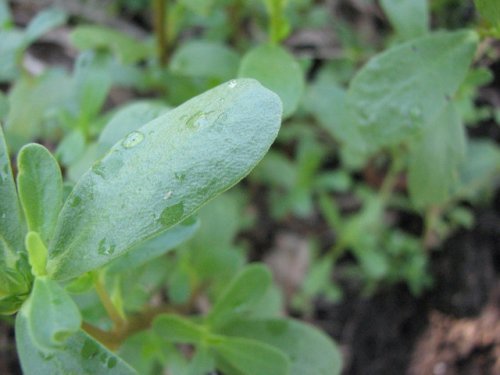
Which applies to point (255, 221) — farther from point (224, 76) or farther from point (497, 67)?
point (497, 67)

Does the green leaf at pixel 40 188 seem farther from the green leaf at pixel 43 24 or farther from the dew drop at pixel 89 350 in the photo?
the green leaf at pixel 43 24

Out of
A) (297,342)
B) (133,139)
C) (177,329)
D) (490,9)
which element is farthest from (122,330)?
(490,9)

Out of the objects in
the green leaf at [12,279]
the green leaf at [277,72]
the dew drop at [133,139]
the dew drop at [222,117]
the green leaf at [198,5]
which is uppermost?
the dew drop at [222,117]

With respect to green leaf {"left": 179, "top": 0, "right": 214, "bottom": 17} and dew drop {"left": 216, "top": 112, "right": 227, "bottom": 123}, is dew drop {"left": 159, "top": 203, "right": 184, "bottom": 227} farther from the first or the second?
green leaf {"left": 179, "top": 0, "right": 214, "bottom": 17}

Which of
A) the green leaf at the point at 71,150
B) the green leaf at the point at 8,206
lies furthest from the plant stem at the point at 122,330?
the green leaf at the point at 71,150

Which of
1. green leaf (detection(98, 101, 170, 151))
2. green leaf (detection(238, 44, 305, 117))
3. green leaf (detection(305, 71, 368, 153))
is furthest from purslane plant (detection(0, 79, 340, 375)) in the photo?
green leaf (detection(305, 71, 368, 153))

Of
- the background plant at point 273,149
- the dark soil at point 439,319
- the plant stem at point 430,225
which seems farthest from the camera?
the plant stem at point 430,225
